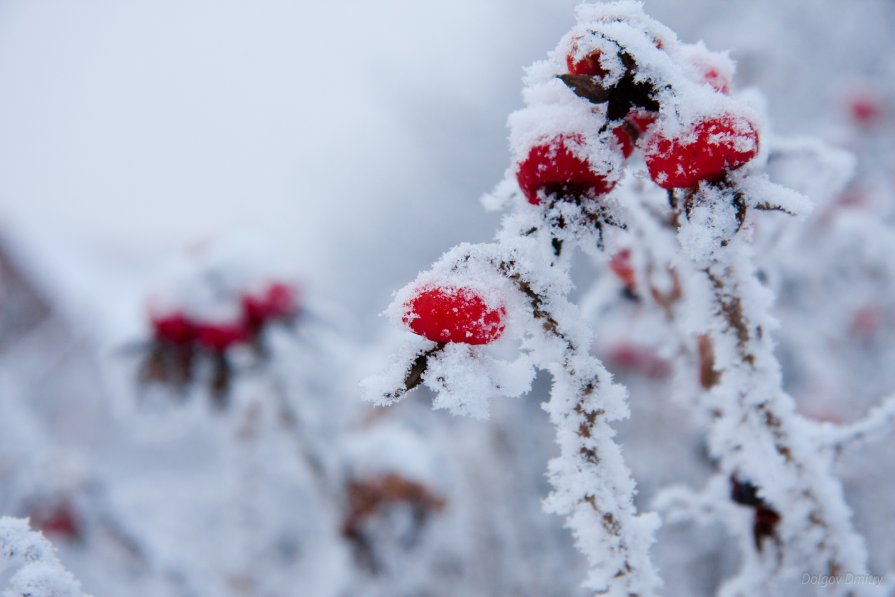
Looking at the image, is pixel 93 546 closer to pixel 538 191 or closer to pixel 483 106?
pixel 538 191

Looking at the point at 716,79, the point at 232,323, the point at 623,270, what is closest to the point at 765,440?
the point at 716,79

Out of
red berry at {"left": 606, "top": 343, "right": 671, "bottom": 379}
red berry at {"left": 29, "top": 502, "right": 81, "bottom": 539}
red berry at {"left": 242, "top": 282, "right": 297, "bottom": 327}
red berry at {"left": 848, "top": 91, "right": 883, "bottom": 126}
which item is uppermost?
red berry at {"left": 848, "top": 91, "right": 883, "bottom": 126}

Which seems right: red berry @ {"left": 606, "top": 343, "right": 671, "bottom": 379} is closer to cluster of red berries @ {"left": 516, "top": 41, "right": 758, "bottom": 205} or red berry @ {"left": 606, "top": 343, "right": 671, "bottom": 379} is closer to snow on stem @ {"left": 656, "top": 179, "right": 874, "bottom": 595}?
snow on stem @ {"left": 656, "top": 179, "right": 874, "bottom": 595}

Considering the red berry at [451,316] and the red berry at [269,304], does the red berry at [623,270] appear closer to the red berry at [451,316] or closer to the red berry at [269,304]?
the red berry at [451,316]

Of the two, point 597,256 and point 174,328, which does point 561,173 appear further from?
point 174,328

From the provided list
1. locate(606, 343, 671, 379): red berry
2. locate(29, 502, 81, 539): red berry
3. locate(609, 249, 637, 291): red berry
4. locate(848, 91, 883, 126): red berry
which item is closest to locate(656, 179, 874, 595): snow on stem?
locate(609, 249, 637, 291): red berry
